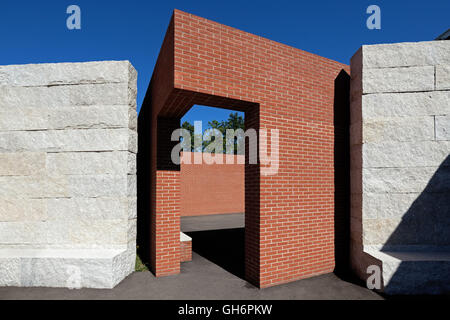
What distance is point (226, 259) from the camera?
21.8ft

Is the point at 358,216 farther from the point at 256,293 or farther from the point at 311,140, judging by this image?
the point at 256,293

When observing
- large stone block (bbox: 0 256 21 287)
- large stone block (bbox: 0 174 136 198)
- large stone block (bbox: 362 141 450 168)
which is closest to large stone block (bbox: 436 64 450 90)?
large stone block (bbox: 362 141 450 168)

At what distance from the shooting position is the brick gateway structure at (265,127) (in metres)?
4.41

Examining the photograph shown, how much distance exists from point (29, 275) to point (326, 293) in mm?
5446

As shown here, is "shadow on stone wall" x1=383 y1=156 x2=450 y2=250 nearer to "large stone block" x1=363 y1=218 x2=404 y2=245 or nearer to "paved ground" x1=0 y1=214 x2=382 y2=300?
"large stone block" x1=363 y1=218 x2=404 y2=245

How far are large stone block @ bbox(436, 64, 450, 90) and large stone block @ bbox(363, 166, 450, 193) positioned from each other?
1.59m

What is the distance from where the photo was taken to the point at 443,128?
5086 mm

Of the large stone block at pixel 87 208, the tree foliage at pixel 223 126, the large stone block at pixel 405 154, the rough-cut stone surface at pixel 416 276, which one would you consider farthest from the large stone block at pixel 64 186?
the tree foliage at pixel 223 126

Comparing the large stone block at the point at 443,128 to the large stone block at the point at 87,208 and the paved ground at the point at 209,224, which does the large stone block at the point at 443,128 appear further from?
the paved ground at the point at 209,224

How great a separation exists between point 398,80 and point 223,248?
6.14 m

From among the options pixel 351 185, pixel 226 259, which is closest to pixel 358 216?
pixel 351 185

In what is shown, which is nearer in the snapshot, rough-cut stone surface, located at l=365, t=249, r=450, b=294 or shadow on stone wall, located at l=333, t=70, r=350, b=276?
rough-cut stone surface, located at l=365, t=249, r=450, b=294

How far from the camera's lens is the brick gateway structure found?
441 centimetres

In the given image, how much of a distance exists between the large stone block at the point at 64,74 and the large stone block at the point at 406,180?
550cm
